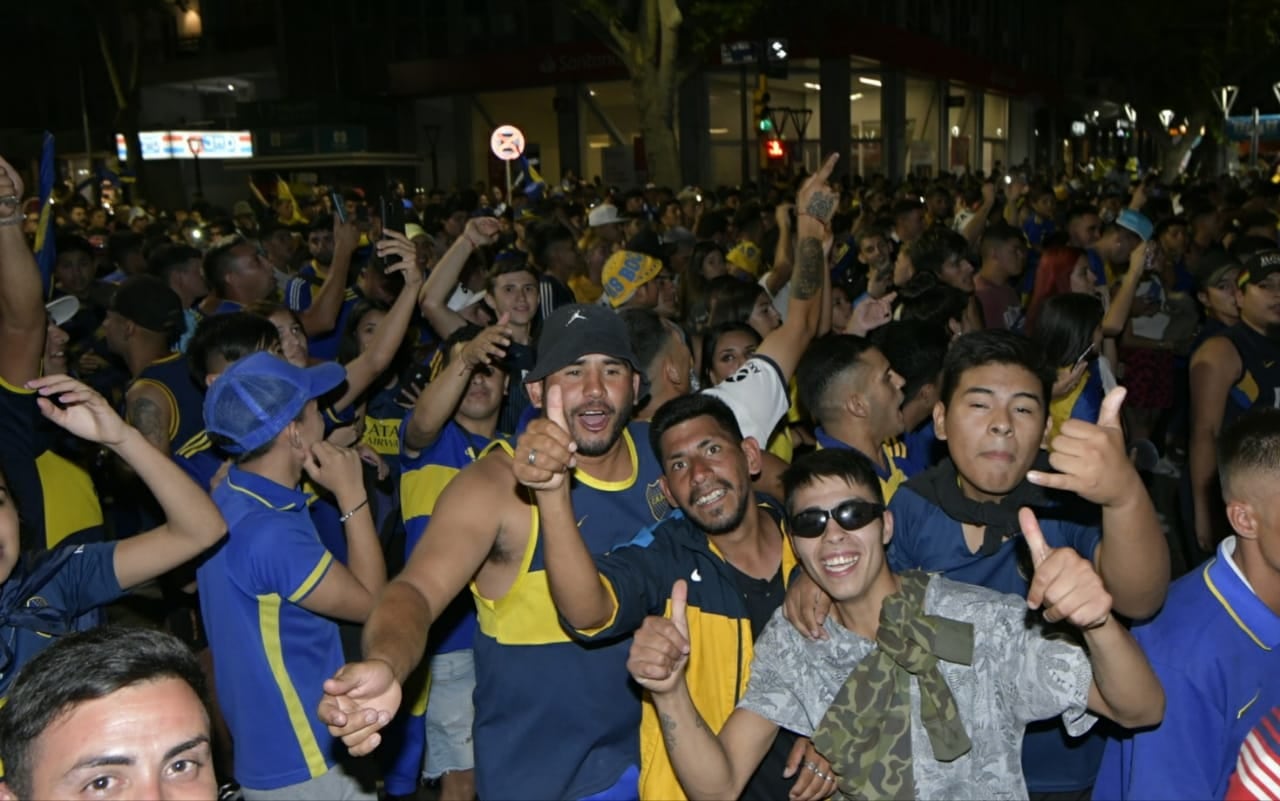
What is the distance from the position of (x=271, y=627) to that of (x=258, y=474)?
0.54 meters

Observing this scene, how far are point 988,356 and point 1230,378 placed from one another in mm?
3038

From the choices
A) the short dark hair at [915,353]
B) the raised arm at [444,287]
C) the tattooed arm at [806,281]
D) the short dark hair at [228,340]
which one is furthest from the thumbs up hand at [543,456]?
the raised arm at [444,287]

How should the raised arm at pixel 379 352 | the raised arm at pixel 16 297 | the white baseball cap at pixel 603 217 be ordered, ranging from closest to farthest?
1. the raised arm at pixel 16 297
2. the raised arm at pixel 379 352
3. the white baseball cap at pixel 603 217

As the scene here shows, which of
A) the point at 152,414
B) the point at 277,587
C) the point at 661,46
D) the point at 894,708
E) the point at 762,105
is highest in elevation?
the point at 661,46

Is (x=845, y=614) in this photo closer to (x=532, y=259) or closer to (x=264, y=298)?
(x=264, y=298)

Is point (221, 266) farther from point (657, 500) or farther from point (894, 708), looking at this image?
point (894, 708)

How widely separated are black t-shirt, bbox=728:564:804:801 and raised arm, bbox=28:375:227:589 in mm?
1732

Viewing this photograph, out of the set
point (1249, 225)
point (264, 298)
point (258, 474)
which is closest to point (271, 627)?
point (258, 474)

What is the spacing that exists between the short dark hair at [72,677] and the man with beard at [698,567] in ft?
3.30

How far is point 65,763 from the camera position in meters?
2.10

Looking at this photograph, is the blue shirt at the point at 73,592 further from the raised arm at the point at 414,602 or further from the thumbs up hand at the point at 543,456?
the thumbs up hand at the point at 543,456

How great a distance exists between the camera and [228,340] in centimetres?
489

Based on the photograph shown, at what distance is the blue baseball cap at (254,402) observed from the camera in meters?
3.79

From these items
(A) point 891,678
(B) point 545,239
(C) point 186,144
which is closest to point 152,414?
(A) point 891,678
